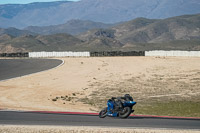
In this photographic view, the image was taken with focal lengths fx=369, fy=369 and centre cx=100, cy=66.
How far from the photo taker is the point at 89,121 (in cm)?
1698

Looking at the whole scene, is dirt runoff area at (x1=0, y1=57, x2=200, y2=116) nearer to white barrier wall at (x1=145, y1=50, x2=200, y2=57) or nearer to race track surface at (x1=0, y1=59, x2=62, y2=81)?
race track surface at (x1=0, y1=59, x2=62, y2=81)

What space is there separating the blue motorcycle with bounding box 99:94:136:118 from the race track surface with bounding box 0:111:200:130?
244 millimetres

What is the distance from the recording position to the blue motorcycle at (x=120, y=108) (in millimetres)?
17312

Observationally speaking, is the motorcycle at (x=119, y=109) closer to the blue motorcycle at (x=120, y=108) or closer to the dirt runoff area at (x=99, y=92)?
the blue motorcycle at (x=120, y=108)

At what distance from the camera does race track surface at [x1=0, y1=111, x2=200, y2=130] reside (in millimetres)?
16252

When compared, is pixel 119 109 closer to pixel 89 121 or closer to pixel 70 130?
pixel 89 121

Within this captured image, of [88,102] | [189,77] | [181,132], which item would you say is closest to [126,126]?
[181,132]

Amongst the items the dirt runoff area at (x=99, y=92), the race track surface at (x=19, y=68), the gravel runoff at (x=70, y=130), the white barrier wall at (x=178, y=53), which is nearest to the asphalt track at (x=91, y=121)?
the gravel runoff at (x=70, y=130)

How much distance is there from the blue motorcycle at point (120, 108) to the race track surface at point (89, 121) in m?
0.24

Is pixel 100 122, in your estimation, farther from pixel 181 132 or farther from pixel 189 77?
pixel 189 77

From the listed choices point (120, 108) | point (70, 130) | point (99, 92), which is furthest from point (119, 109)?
point (99, 92)

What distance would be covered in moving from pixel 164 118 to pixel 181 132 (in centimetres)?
311

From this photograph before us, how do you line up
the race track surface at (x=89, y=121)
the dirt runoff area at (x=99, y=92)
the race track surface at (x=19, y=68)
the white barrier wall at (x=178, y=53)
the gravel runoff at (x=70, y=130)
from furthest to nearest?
the white barrier wall at (x=178, y=53)
the race track surface at (x=19, y=68)
the dirt runoff area at (x=99, y=92)
the race track surface at (x=89, y=121)
the gravel runoff at (x=70, y=130)

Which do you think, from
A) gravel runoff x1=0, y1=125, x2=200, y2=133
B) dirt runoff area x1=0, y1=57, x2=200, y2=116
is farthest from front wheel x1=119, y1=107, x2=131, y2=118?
dirt runoff area x1=0, y1=57, x2=200, y2=116
